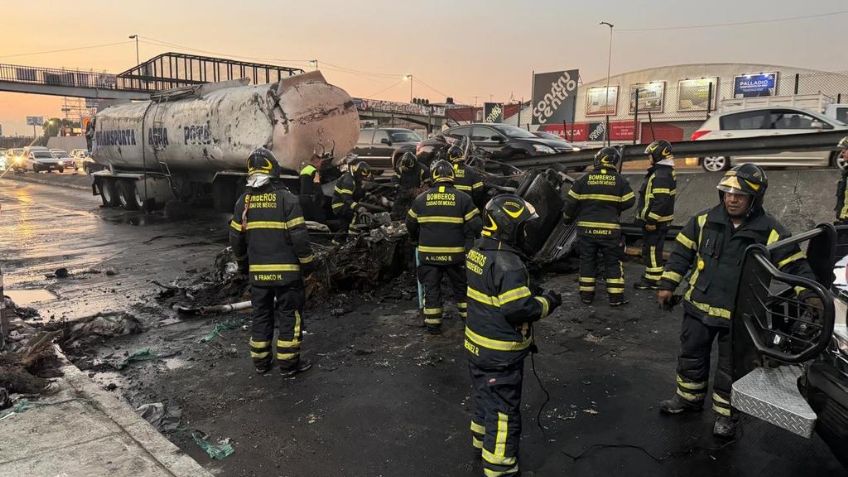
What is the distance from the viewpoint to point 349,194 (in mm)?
8633

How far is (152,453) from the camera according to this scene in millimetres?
3471

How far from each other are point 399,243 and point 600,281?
2.81 meters

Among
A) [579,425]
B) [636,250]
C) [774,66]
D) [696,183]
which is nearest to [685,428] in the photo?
[579,425]

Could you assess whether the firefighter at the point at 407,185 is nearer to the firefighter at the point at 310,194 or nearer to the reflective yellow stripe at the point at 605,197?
the firefighter at the point at 310,194

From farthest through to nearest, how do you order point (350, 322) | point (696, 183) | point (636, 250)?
point (696, 183) → point (636, 250) → point (350, 322)

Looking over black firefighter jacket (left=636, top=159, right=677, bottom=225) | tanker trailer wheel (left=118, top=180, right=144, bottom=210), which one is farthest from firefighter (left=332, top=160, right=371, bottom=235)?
tanker trailer wheel (left=118, top=180, right=144, bottom=210)

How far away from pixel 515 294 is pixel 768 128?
11.7 metres

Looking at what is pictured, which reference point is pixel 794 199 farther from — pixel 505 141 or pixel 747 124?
pixel 505 141

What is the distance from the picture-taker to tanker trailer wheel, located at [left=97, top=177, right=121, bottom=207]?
18.2 meters

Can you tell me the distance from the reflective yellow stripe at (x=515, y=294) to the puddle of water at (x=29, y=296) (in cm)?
696

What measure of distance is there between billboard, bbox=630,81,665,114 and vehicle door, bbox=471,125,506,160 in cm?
2607

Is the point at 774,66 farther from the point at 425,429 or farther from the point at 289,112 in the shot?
the point at 425,429

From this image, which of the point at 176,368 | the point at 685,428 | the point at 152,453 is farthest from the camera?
the point at 176,368

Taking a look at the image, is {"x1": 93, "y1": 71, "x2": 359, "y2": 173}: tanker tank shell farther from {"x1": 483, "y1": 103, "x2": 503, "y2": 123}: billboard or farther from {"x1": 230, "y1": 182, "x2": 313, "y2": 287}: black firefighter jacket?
{"x1": 483, "y1": 103, "x2": 503, "y2": 123}: billboard
